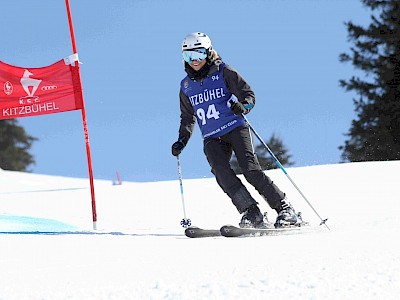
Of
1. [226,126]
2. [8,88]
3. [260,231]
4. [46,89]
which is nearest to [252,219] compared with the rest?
[260,231]

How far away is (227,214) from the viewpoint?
8141 millimetres

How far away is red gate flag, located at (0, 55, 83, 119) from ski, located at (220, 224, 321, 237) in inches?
120

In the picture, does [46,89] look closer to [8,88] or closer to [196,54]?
[8,88]

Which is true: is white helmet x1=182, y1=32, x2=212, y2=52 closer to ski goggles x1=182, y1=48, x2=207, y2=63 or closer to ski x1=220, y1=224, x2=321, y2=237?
ski goggles x1=182, y1=48, x2=207, y2=63

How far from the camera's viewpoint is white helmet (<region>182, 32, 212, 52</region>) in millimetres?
5840

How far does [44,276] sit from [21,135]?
1716 inches

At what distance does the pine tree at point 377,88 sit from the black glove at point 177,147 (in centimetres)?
1402

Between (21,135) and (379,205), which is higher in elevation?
(21,135)

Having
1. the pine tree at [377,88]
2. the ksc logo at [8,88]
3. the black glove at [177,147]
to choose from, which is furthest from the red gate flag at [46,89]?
the pine tree at [377,88]

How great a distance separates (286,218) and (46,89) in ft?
11.6

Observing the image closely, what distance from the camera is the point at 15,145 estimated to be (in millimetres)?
45031

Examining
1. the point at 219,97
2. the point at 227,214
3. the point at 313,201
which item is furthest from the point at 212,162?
the point at 313,201

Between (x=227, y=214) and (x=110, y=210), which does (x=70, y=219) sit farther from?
(x=227, y=214)

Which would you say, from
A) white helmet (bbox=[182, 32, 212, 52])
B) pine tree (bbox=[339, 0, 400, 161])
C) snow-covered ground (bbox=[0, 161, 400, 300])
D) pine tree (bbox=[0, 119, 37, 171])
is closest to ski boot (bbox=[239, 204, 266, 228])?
snow-covered ground (bbox=[0, 161, 400, 300])
